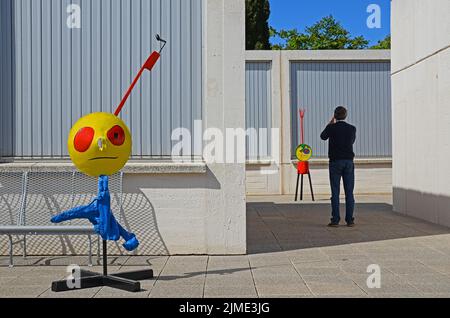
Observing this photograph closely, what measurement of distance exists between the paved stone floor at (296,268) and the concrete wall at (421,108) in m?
1.07

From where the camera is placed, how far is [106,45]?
8.18 metres

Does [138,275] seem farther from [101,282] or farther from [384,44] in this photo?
[384,44]

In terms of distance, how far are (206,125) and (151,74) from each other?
1.02 metres

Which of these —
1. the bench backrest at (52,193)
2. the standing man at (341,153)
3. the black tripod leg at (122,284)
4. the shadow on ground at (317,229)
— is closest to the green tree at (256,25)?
the shadow on ground at (317,229)

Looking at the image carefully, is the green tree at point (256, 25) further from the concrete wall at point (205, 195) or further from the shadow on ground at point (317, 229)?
the concrete wall at point (205, 195)

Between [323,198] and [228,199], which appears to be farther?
[323,198]

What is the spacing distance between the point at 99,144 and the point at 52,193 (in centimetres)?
244

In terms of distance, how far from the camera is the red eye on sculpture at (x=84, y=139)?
578cm

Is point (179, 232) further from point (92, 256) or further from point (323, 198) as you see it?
point (323, 198)

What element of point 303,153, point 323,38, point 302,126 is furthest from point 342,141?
point 323,38

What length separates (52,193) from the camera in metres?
7.91

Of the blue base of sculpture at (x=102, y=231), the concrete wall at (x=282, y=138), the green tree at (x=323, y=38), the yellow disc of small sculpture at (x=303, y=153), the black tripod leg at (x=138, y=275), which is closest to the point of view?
the blue base of sculpture at (x=102, y=231)

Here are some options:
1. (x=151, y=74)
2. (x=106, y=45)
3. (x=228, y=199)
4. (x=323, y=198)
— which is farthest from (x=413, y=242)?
(x=323, y=198)

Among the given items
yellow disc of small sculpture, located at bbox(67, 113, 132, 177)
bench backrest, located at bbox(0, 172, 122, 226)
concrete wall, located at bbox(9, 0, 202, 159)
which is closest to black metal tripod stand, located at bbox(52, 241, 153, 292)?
yellow disc of small sculpture, located at bbox(67, 113, 132, 177)
